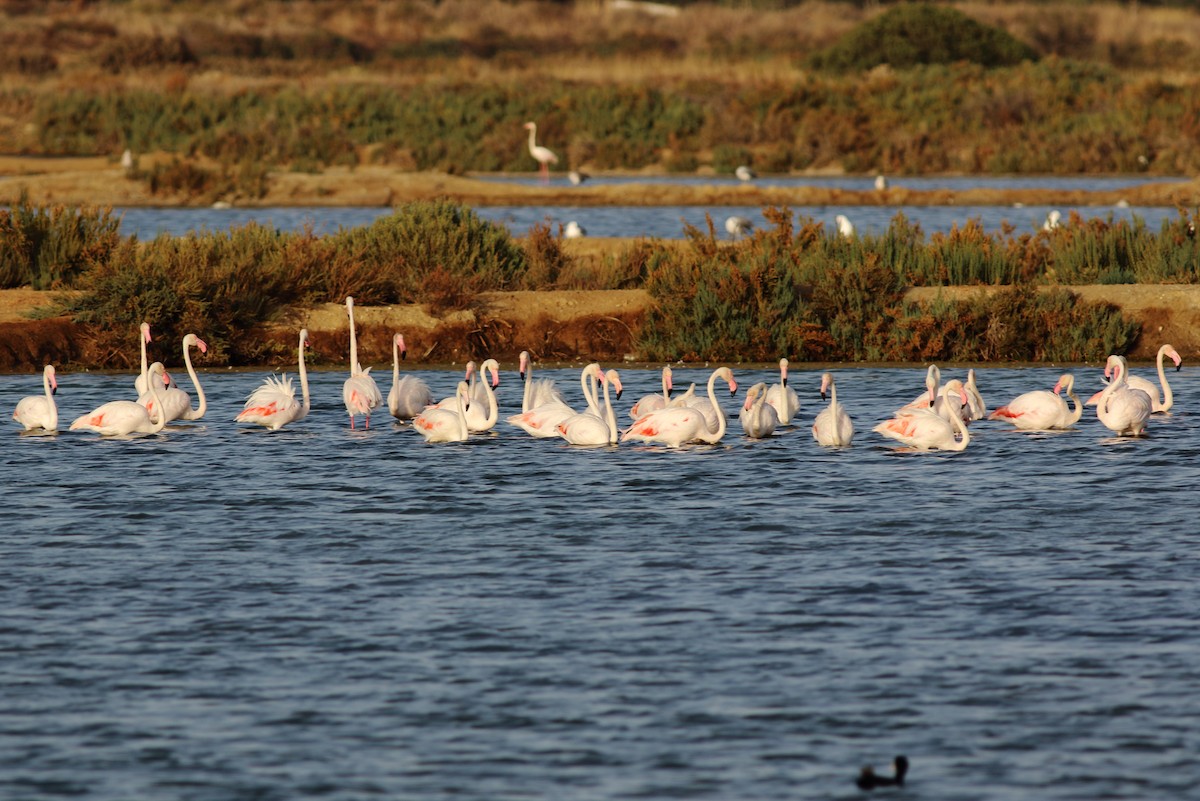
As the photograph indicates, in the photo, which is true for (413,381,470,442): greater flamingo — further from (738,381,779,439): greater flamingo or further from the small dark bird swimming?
the small dark bird swimming

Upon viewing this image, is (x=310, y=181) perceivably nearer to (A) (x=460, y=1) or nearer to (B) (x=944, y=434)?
(B) (x=944, y=434)

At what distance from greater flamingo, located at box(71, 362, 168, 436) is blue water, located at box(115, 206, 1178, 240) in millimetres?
15453

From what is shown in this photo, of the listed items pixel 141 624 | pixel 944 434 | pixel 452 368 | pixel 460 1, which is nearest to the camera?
pixel 141 624

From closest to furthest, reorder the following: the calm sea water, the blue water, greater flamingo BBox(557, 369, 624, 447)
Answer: the calm sea water < greater flamingo BBox(557, 369, 624, 447) < the blue water

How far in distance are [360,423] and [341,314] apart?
12.7 feet

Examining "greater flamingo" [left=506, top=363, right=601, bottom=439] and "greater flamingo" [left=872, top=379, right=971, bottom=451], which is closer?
"greater flamingo" [left=872, top=379, right=971, bottom=451]

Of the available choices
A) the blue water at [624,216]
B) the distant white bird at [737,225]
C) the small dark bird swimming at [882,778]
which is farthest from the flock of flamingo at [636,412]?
the blue water at [624,216]

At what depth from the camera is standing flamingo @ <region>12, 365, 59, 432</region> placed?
15625 mm

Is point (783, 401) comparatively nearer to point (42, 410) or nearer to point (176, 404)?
point (176, 404)

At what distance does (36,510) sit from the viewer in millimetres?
12695

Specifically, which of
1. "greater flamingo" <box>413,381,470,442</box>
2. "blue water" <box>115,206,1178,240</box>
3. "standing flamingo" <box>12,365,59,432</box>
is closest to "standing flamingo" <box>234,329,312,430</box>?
"greater flamingo" <box>413,381,470,442</box>

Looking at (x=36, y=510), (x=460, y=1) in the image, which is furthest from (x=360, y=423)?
(x=460, y=1)

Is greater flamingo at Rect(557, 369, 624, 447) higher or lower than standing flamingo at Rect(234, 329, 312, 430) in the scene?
lower

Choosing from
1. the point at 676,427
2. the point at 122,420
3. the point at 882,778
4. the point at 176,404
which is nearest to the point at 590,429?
the point at 676,427
